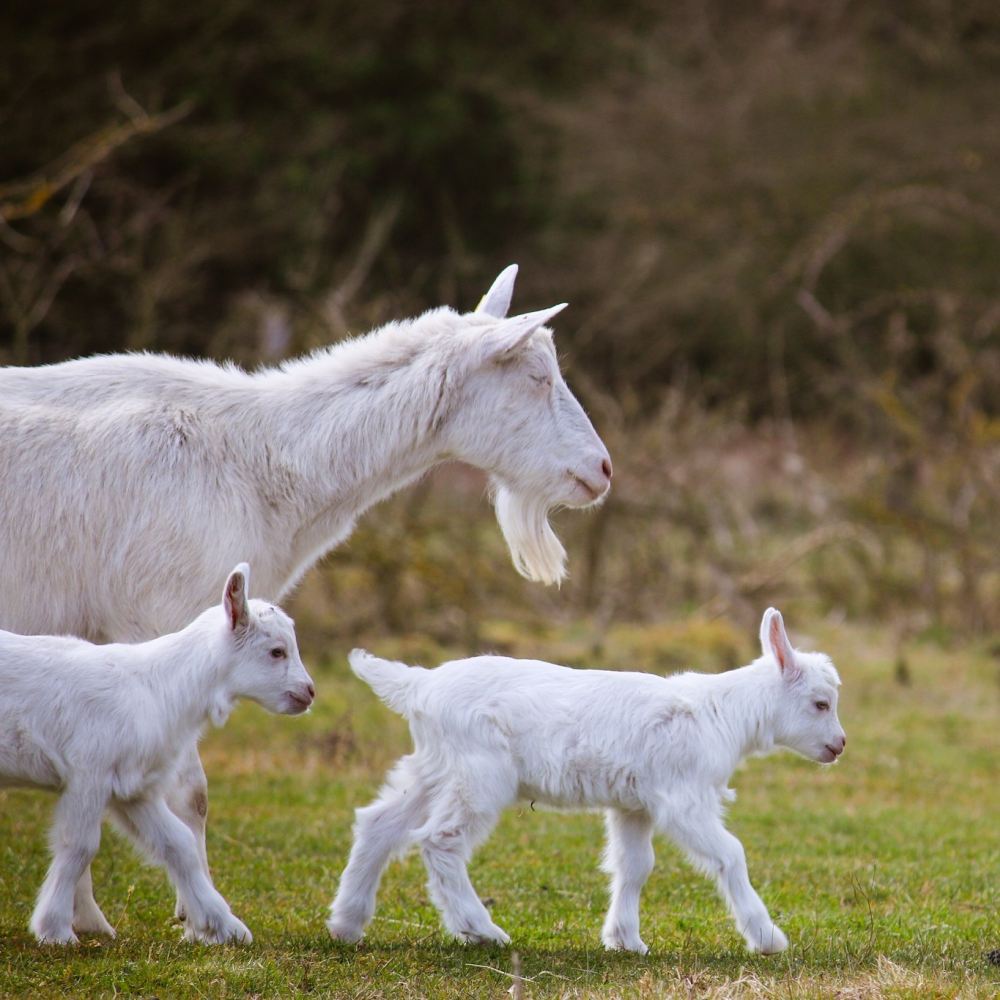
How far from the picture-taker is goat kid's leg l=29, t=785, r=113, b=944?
195 inches

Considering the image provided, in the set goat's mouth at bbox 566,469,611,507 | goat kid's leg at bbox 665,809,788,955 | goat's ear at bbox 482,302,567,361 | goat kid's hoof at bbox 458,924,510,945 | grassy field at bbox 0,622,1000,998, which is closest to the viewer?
grassy field at bbox 0,622,1000,998

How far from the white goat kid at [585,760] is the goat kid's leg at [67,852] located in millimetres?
881

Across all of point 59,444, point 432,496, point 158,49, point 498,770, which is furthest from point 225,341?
point 498,770

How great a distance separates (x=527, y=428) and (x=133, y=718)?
194 centimetres

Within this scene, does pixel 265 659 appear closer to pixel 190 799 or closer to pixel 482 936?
pixel 190 799

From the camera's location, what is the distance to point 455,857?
511cm

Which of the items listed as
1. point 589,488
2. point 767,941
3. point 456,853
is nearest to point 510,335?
point 589,488

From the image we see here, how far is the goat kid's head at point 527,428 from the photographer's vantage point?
19.7 ft

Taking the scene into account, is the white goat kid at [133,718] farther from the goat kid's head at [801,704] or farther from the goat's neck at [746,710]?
the goat kid's head at [801,704]

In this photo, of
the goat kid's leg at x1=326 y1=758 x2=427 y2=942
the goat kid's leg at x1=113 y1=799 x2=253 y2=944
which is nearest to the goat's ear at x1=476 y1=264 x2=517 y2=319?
the goat kid's leg at x1=326 y1=758 x2=427 y2=942

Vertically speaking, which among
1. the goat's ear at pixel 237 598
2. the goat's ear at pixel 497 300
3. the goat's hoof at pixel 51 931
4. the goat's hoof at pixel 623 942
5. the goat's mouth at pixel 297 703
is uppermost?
the goat's ear at pixel 497 300

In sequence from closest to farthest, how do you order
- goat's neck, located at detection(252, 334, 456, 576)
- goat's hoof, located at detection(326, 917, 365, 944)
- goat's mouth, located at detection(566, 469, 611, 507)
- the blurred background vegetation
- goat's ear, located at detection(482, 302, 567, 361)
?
goat's hoof, located at detection(326, 917, 365, 944)
goat's ear, located at detection(482, 302, 567, 361)
goat's neck, located at detection(252, 334, 456, 576)
goat's mouth, located at detection(566, 469, 611, 507)
the blurred background vegetation

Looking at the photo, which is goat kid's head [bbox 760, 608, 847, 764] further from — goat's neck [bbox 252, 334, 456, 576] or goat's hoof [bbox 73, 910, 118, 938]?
goat's hoof [bbox 73, 910, 118, 938]

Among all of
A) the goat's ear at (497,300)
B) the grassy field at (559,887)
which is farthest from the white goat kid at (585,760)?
the goat's ear at (497,300)
